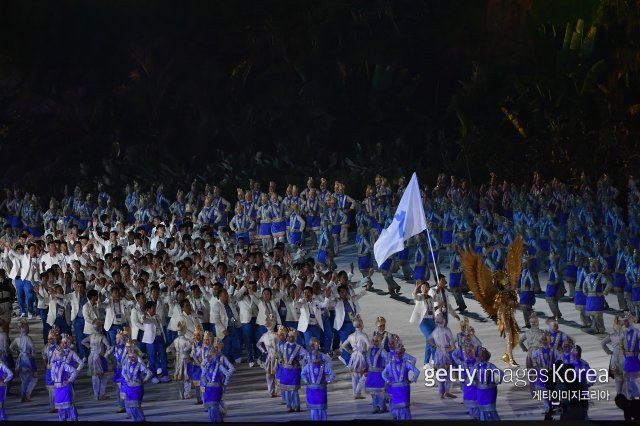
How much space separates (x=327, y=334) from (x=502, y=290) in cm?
308

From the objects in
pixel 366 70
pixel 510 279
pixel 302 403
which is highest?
pixel 366 70

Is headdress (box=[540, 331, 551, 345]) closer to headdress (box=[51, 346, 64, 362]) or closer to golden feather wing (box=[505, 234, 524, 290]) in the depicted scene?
golden feather wing (box=[505, 234, 524, 290])

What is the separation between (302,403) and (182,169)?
2228cm

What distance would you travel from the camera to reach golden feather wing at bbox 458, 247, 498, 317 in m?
19.6

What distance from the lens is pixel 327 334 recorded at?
67.8ft

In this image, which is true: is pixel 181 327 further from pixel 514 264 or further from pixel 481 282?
pixel 514 264

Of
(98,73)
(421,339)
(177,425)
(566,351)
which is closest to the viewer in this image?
(177,425)

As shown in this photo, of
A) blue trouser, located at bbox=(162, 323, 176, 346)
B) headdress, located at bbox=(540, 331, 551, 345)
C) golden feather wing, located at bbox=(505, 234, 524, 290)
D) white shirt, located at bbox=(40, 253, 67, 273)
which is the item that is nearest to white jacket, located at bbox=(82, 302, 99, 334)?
blue trouser, located at bbox=(162, 323, 176, 346)

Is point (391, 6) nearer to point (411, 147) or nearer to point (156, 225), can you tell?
point (411, 147)

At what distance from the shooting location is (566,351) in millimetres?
16500

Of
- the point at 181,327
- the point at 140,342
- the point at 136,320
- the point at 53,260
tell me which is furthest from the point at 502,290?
the point at 53,260

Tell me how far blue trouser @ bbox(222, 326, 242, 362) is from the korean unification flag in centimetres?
271

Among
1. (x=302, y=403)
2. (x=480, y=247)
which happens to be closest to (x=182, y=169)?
(x=480, y=247)

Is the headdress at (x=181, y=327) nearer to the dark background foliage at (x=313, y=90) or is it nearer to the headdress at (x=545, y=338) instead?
the headdress at (x=545, y=338)
